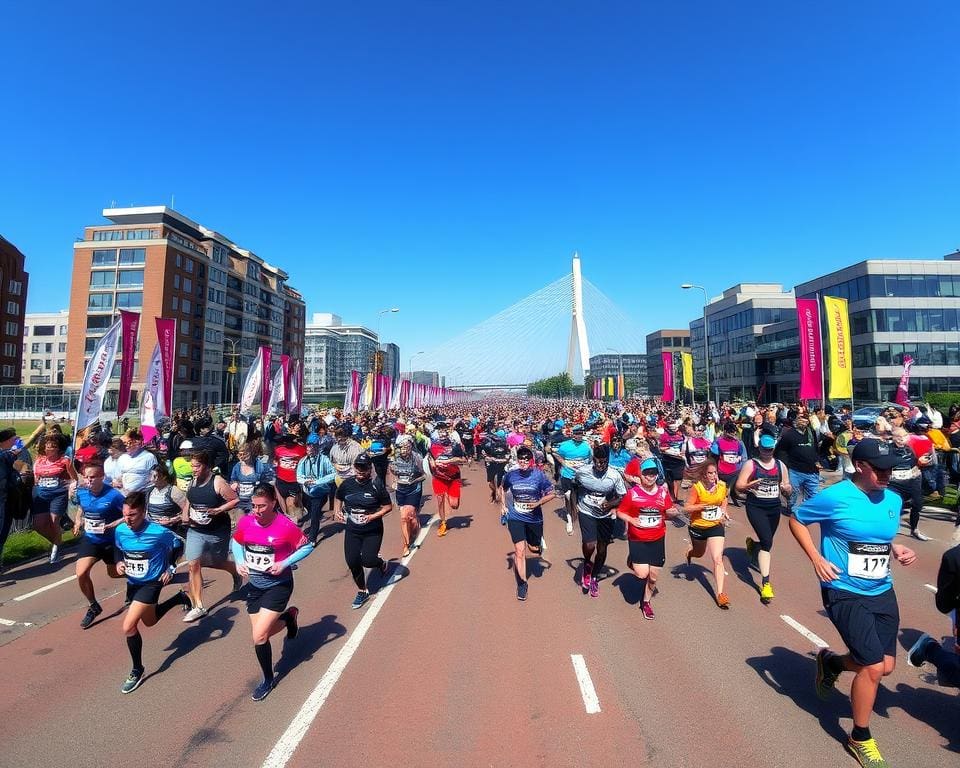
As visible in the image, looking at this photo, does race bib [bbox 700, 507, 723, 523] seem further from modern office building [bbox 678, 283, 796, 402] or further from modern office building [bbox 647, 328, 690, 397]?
modern office building [bbox 647, 328, 690, 397]

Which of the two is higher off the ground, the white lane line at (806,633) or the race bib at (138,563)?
the race bib at (138,563)

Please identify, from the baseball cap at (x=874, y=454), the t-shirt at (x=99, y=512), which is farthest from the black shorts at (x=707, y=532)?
the t-shirt at (x=99, y=512)

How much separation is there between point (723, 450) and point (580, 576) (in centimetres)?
416

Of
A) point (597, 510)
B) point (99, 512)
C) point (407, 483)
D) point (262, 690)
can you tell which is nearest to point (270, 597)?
point (262, 690)

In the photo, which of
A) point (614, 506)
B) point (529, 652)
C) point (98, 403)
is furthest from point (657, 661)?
point (98, 403)

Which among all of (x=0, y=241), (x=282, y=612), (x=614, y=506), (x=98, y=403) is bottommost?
(x=282, y=612)

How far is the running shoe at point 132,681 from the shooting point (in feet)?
14.4

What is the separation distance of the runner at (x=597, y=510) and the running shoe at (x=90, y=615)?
18.9 feet

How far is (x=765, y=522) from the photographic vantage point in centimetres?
668

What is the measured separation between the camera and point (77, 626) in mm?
5824

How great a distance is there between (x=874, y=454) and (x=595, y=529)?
12.2 ft

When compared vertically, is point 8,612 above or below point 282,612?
below

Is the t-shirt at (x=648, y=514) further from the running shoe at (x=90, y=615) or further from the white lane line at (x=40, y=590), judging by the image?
the white lane line at (x=40, y=590)

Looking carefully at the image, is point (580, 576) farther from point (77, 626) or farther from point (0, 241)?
point (0, 241)
